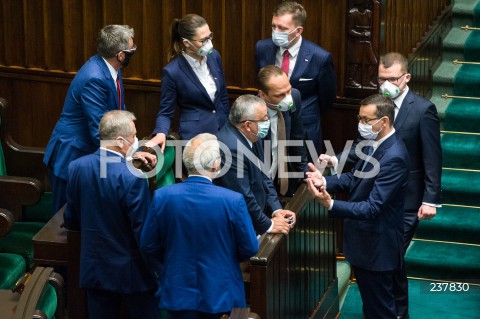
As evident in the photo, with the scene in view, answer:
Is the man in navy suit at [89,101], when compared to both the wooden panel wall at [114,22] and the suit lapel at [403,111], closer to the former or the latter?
the wooden panel wall at [114,22]

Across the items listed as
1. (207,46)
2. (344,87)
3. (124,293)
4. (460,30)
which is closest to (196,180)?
(124,293)

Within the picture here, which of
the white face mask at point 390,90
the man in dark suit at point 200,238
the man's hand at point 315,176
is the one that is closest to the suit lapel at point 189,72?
the man's hand at point 315,176

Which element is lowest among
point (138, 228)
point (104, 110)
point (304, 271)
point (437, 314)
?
point (437, 314)

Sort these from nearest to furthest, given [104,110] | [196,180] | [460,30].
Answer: [196,180]
[104,110]
[460,30]

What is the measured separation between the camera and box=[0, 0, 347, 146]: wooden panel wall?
7613mm

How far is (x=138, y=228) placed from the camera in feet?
18.6

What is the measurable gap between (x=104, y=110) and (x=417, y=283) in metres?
2.43

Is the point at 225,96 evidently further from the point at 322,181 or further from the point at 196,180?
the point at 196,180

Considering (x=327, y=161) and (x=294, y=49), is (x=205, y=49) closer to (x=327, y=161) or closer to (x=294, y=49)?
(x=294, y=49)

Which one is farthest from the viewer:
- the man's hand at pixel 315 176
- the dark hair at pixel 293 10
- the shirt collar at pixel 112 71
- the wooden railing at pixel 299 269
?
the dark hair at pixel 293 10

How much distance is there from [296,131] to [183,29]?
3.16ft

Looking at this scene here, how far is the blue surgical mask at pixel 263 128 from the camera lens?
19.6ft

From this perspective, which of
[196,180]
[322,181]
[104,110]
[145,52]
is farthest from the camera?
[145,52]

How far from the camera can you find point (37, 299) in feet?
15.9
